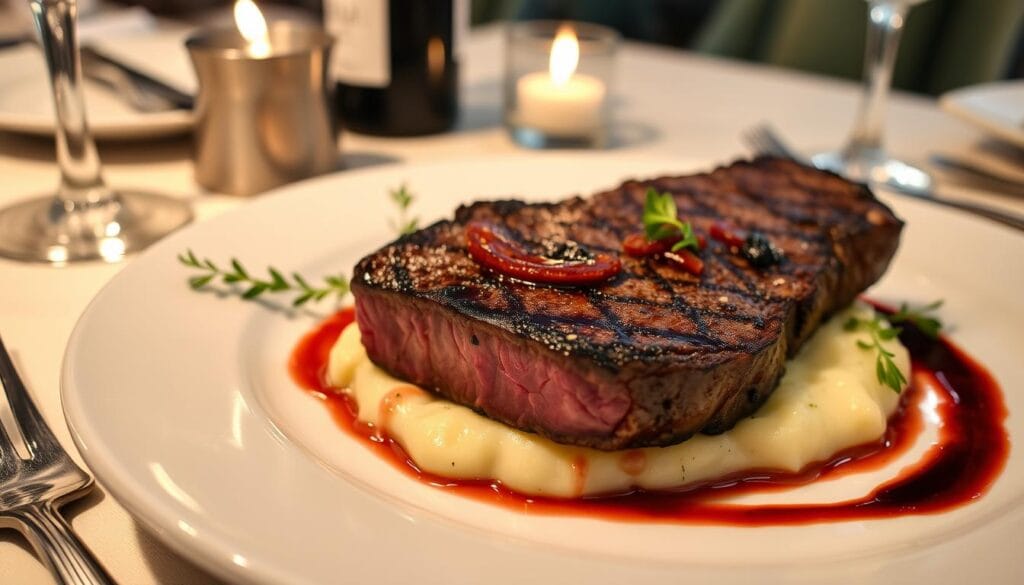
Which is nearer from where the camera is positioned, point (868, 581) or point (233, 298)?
point (868, 581)

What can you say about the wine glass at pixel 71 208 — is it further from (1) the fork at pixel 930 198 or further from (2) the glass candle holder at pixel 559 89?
(1) the fork at pixel 930 198

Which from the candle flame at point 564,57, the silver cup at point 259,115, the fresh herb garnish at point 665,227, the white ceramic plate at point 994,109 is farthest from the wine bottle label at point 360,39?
the white ceramic plate at point 994,109

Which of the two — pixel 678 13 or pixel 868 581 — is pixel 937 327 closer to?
pixel 868 581

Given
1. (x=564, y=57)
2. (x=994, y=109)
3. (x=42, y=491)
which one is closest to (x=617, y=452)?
(x=42, y=491)

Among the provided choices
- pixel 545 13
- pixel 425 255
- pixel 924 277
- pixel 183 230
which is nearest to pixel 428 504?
pixel 425 255

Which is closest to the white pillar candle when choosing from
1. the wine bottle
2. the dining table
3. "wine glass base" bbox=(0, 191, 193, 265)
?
the dining table
